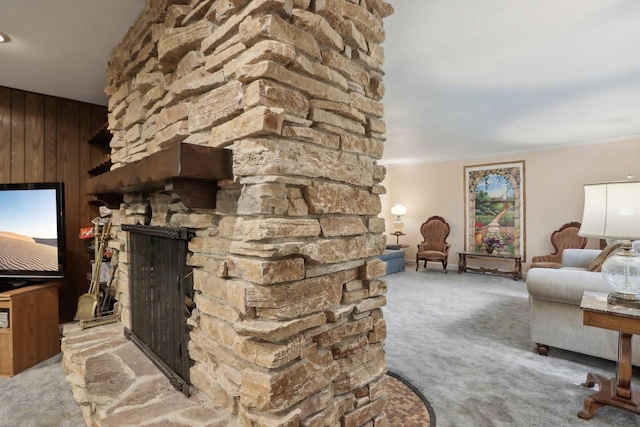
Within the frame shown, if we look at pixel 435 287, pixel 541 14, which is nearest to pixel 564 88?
pixel 541 14

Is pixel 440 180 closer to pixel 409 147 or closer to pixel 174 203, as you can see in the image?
pixel 409 147

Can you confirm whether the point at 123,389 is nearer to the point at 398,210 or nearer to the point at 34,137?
the point at 34,137

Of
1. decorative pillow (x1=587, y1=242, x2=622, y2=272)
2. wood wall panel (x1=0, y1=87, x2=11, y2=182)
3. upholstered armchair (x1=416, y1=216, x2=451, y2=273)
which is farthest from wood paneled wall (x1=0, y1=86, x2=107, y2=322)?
upholstered armchair (x1=416, y1=216, x2=451, y2=273)

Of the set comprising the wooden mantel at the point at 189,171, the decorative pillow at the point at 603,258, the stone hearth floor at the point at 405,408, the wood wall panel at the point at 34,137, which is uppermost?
the wood wall panel at the point at 34,137

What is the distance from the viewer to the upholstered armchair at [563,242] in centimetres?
534

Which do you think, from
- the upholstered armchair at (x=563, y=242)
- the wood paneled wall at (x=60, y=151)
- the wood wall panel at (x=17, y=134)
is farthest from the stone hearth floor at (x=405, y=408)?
the upholstered armchair at (x=563, y=242)

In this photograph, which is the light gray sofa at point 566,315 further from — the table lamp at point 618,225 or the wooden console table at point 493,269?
the wooden console table at point 493,269

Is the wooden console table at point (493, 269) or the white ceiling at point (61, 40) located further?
the wooden console table at point (493, 269)

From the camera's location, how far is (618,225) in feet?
5.68

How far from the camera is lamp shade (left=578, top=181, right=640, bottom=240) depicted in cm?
168

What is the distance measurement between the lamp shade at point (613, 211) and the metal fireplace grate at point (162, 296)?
6.86 feet

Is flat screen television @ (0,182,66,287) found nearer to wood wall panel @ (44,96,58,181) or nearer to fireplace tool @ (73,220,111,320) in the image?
fireplace tool @ (73,220,111,320)

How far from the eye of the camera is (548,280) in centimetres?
267

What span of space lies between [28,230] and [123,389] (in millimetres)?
2090
